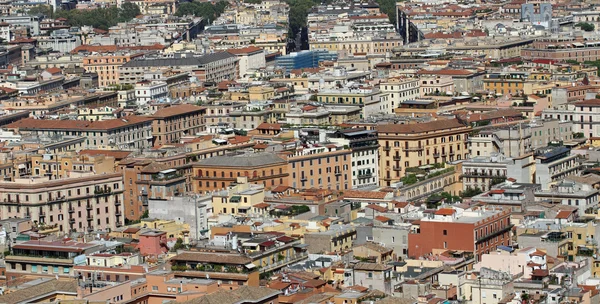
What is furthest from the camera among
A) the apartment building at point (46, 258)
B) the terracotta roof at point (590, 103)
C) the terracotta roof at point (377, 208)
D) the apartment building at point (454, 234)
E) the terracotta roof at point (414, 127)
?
the terracotta roof at point (590, 103)

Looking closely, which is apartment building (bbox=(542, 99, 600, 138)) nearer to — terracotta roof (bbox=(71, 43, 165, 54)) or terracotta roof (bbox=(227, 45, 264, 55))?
terracotta roof (bbox=(227, 45, 264, 55))

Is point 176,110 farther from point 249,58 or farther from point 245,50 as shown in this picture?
point 245,50

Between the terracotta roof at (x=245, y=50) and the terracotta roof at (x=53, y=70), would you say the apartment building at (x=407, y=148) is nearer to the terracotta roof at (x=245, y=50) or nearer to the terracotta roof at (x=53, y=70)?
the terracotta roof at (x=53, y=70)

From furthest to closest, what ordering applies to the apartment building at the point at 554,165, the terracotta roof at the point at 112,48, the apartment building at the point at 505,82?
the terracotta roof at the point at 112,48
the apartment building at the point at 505,82
the apartment building at the point at 554,165

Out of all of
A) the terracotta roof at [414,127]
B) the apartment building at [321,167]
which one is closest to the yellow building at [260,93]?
the terracotta roof at [414,127]

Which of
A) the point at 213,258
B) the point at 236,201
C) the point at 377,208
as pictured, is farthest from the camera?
the point at 236,201

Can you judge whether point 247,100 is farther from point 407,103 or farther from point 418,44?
point 418,44

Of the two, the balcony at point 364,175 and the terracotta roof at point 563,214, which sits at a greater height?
the terracotta roof at point 563,214

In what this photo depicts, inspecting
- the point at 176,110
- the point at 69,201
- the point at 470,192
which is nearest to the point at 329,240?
the point at 470,192
